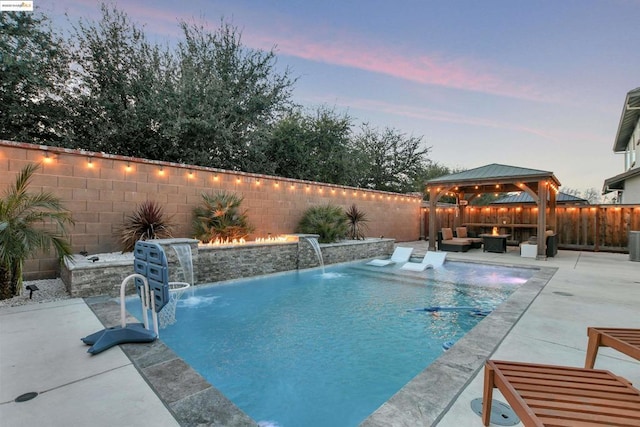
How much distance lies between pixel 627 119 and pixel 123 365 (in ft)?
68.8

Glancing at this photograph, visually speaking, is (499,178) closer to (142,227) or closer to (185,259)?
(185,259)

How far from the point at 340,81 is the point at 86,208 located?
11.2 m

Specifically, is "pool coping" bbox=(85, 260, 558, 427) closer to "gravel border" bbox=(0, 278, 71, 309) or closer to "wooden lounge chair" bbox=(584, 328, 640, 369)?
"wooden lounge chair" bbox=(584, 328, 640, 369)

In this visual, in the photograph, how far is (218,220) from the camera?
7.59 meters

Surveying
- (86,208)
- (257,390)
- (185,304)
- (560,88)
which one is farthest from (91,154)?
(560,88)

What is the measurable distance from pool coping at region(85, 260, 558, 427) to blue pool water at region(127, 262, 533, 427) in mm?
498

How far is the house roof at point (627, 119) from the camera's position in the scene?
455 inches

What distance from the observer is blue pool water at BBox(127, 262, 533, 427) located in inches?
106

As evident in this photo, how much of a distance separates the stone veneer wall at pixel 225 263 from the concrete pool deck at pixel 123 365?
1.58ft

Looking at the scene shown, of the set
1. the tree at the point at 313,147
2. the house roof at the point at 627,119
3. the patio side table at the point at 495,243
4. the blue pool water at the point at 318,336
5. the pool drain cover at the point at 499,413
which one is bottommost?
the blue pool water at the point at 318,336

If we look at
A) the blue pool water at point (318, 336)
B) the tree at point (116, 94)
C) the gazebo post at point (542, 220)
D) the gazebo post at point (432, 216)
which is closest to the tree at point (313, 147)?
the tree at point (116, 94)

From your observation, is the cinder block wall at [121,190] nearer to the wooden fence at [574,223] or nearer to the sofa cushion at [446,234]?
the sofa cushion at [446,234]

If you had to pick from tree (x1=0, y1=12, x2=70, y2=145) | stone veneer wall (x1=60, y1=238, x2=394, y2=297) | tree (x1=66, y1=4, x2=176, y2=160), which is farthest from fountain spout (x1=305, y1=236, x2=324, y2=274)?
tree (x1=0, y1=12, x2=70, y2=145)

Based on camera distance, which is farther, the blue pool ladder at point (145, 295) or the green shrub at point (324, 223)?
the green shrub at point (324, 223)
